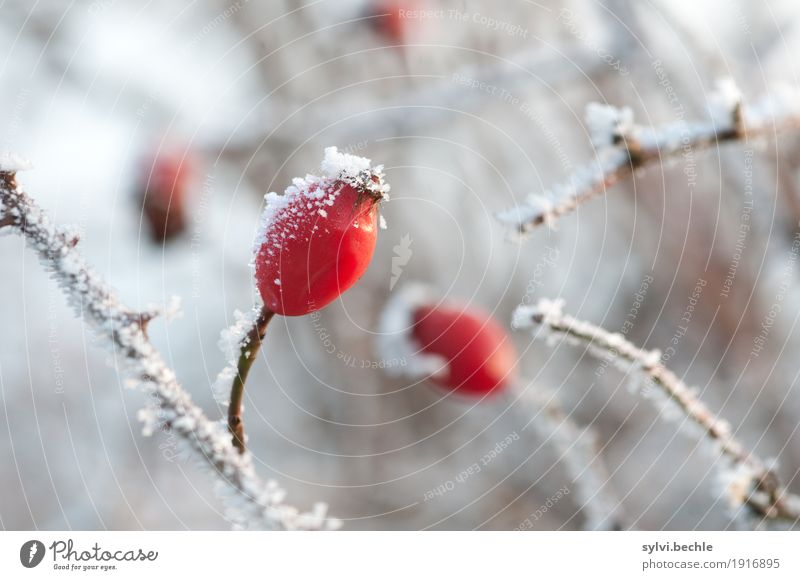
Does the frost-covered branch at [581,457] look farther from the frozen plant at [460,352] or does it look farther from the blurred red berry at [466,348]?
the blurred red berry at [466,348]

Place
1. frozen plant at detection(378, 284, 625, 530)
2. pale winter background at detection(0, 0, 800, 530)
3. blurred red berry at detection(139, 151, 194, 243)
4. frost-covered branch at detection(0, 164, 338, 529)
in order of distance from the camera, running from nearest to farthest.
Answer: frost-covered branch at detection(0, 164, 338, 529) → frozen plant at detection(378, 284, 625, 530) → pale winter background at detection(0, 0, 800, 530) → blurred red berry at detection(139, 151, 194, 243)

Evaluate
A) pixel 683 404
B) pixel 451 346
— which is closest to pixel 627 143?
pixel 683 404

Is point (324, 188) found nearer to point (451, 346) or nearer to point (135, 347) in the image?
point (135, 347)

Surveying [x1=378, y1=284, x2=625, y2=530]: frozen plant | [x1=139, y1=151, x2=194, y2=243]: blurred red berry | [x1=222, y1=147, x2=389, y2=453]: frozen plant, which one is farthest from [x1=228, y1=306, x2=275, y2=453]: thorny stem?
[x1=139, y1=151, x2=194, y2=243]: blurred red berry

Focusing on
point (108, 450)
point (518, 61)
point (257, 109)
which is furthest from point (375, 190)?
point (108, 450)

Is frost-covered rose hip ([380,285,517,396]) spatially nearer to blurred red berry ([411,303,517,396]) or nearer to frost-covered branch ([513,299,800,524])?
blurred red berry ([411,303,517,396])
